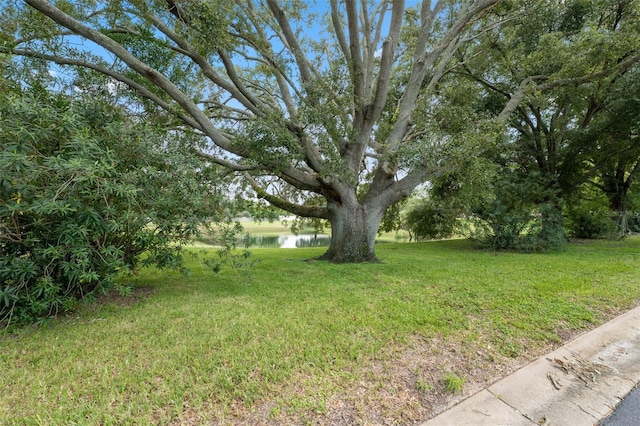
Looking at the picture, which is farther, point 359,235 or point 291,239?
point 291,239

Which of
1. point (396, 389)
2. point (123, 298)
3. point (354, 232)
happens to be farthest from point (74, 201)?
point (354, 232)

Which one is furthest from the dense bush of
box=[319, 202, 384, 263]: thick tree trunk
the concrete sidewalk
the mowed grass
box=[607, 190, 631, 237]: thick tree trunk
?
box=[607, 190, 631, 237]: thick tree trunk

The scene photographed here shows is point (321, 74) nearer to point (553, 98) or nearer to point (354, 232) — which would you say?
point (354, 232)

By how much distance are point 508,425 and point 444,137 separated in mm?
5827

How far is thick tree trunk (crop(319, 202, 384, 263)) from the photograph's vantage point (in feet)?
22.6

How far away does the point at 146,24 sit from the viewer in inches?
216

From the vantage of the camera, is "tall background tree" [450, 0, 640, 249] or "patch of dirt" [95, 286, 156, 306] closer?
"patch of dirt" [95, 286, 156, 306]

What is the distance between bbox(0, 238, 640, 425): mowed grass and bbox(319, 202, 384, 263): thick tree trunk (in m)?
1.78

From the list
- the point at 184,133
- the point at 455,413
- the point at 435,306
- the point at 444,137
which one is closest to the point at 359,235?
the point at 444,137

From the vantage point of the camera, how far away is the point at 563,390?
215 centimetres

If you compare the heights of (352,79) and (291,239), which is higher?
(352,79)

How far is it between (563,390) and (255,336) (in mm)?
2521

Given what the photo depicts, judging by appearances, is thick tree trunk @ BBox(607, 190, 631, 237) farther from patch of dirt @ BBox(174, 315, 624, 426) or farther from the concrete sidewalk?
patch of dirt @ BBox(174, 315, 624, 426)

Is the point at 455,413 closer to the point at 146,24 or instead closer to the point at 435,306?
the point at 435,306
